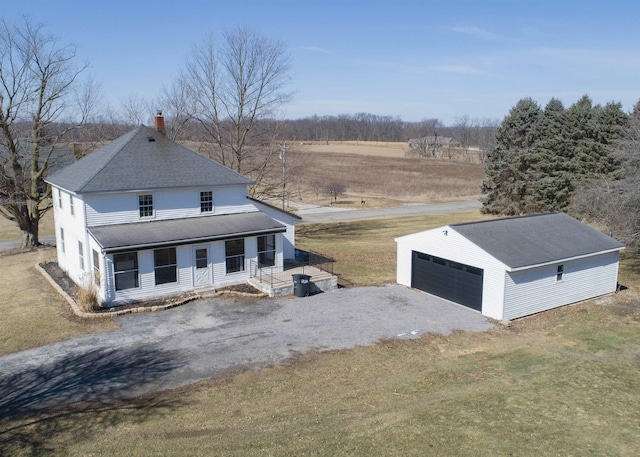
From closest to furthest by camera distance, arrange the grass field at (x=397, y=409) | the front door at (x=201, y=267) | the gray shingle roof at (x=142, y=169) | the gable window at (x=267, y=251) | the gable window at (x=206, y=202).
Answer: the grass field at (x=397, y=409), the gray shingle roof at (x=142, y=169), the front door at (x=201, y=267), the gable window at (x=206, y=202), the gable window at (x=267, y=251)

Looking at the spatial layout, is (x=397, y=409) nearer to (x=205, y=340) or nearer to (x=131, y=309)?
(x=205, y=340)

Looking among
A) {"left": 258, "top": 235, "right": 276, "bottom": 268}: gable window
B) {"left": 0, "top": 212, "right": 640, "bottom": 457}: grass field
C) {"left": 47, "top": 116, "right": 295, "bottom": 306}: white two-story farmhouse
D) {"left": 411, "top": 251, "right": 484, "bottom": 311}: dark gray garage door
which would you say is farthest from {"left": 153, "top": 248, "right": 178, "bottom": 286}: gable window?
{"left": 411, "top": 251, "right": 484, "bottom": 311}: dark gray garage door

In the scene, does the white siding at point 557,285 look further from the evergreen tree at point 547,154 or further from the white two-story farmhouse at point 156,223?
the evergreen tree at point 547,154

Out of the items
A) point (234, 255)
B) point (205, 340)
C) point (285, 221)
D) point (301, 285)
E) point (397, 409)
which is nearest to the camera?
point (397, 409)

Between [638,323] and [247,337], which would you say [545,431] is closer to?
[247,337]

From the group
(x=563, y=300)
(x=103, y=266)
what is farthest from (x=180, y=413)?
(x=563, y=300)

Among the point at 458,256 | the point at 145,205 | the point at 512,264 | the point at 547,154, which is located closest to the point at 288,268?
the point at 145,205

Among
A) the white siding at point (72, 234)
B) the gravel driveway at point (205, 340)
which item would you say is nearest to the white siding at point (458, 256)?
the gravel driveway at point (205, 340)
